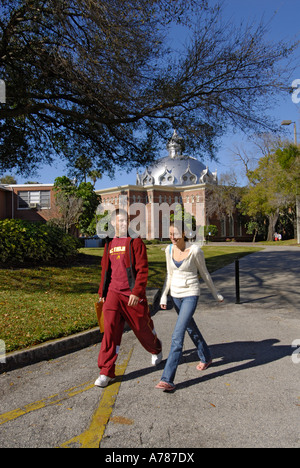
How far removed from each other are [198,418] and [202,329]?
341 centimetres

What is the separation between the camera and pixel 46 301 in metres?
8.35

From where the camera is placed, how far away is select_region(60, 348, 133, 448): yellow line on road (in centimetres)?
290

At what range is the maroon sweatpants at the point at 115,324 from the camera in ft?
13.7

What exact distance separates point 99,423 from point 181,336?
1241 mm

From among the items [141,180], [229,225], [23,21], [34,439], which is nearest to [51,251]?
[23,21]

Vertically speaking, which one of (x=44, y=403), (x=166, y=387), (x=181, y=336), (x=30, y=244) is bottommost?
(x=44, y=403)

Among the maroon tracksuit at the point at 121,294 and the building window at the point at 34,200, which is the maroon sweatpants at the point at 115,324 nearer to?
the maroon tracksuit at the point at 121,294

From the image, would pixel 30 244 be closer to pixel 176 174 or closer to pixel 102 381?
pixel 102 381

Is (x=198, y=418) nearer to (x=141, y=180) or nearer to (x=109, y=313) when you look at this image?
(x=109, y=313)

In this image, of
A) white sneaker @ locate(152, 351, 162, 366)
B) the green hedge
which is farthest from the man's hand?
the green hedge

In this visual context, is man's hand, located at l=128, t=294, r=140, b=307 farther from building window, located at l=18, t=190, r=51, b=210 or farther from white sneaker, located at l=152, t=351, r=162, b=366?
building window, located at l=18, t=190, r=51, b=210

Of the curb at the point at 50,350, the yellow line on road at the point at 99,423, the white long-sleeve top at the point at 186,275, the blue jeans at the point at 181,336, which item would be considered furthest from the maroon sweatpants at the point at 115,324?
the curb at the point at 50,350

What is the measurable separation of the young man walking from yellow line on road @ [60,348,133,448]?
0.17m

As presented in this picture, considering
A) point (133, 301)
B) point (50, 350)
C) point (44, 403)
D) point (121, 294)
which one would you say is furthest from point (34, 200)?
point (44, 403)
